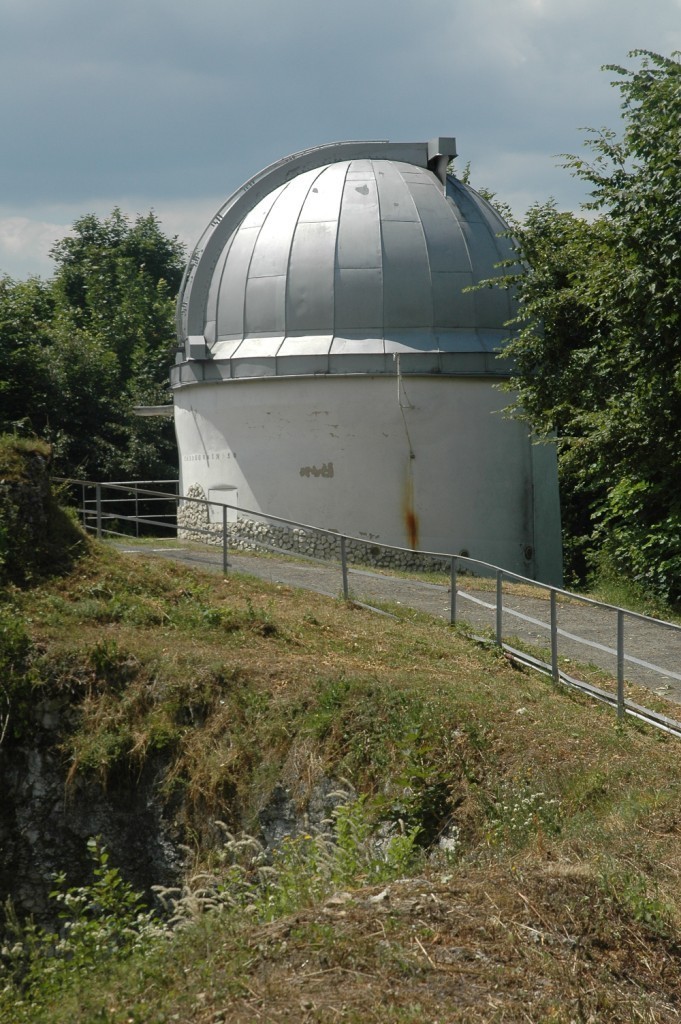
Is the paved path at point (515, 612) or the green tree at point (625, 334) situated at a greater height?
the green tree at point (625, 334)

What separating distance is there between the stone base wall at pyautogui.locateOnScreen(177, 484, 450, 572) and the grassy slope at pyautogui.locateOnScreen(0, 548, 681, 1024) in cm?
282

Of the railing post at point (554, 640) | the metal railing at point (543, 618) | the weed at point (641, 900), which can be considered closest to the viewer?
the weed at point (641, 900)

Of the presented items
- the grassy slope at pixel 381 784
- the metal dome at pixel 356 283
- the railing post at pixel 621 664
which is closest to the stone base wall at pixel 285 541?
the metal dome at pixel 356 283

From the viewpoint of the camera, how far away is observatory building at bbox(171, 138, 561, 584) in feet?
67.7

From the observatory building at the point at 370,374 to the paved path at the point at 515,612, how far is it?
12.6 feet

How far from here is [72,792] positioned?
9.86 m

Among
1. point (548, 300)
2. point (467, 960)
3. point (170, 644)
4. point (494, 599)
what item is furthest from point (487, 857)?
point (548, 300)

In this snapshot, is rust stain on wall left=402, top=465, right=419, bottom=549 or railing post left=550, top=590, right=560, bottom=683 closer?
railing post left=550, top=590, right=560, bottom=683

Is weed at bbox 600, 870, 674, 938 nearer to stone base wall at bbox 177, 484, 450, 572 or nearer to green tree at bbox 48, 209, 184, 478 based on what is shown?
stone base wall at bbox 177, 484, 450, 572

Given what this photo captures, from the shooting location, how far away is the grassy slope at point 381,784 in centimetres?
486

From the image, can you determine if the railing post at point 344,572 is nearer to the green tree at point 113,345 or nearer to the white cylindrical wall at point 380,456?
the white cylindrical wall at point 380,456

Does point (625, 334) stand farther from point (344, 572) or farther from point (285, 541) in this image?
point (285, 541)

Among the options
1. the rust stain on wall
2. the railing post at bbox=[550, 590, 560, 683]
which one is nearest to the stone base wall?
the rust stain on wall

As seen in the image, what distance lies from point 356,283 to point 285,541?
194 inches
